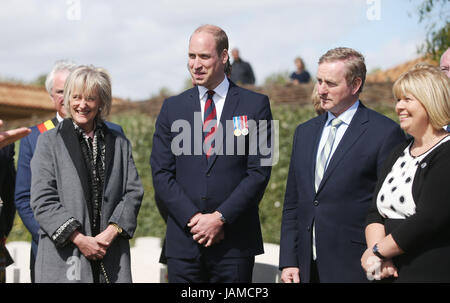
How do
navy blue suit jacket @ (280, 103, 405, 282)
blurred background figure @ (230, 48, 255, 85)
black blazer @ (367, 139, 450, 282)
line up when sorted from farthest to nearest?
blurred background figure @ (230, 48, 255, 85), navy blue suit jacket @ (280, 103, 405, 282), black blazer @ (367, 139, 450, 282)

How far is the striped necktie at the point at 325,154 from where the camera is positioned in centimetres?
450

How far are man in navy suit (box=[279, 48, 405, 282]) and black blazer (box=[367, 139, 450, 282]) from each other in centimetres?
57

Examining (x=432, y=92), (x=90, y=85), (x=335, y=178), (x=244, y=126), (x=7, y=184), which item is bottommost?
(x=7, y=184)

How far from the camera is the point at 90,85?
4703 millimetres

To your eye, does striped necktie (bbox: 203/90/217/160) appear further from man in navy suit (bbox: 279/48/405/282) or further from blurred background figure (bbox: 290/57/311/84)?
blurred background figure (bbox: 290/57/311/84)

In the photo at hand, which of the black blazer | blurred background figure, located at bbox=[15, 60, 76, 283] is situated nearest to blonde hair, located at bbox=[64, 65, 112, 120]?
blurred background figure, located at bbox=[15, 60, 76, 283]

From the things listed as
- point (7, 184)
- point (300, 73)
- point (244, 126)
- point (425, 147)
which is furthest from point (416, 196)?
point (300, 73)

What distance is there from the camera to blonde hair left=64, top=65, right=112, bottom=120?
4699 millimetres

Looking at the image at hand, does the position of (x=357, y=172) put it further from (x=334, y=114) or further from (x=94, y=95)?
(x=94, y=95)

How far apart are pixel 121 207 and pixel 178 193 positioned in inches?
17.1

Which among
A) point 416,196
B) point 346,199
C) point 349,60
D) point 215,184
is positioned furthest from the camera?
point 215,184

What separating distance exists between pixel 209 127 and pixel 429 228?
1848 millimetres

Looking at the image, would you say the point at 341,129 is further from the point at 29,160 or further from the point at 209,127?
the point at 29,160
